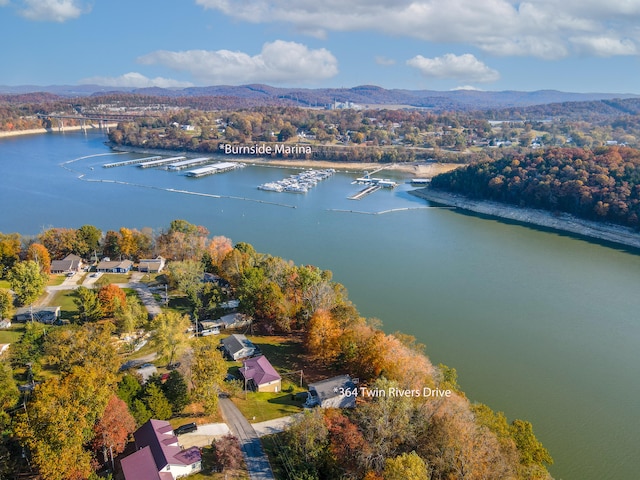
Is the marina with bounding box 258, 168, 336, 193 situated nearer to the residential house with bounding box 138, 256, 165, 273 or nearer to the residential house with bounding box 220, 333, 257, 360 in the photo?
the residential house with bounding box 138, 256, 165, 273

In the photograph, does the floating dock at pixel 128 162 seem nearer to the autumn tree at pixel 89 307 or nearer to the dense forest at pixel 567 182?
the dense forest at pixel 567 182

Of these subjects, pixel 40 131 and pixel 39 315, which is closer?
pixel 39 315

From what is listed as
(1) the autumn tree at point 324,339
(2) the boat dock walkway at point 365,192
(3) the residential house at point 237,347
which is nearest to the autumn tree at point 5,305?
(3) the residential house at point 237,347

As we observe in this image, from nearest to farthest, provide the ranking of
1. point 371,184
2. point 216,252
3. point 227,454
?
point 227,454, point 216,252, point 371,184

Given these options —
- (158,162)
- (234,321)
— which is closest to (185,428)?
(234,321)

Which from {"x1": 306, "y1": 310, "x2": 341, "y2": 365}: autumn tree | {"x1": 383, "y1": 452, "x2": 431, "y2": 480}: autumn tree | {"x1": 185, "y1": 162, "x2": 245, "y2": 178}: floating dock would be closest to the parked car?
{"x1": 306, "y1": 310, "x2": 341, "y2": 365}: autumn tree

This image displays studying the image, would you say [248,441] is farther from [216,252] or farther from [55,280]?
[55,280]
